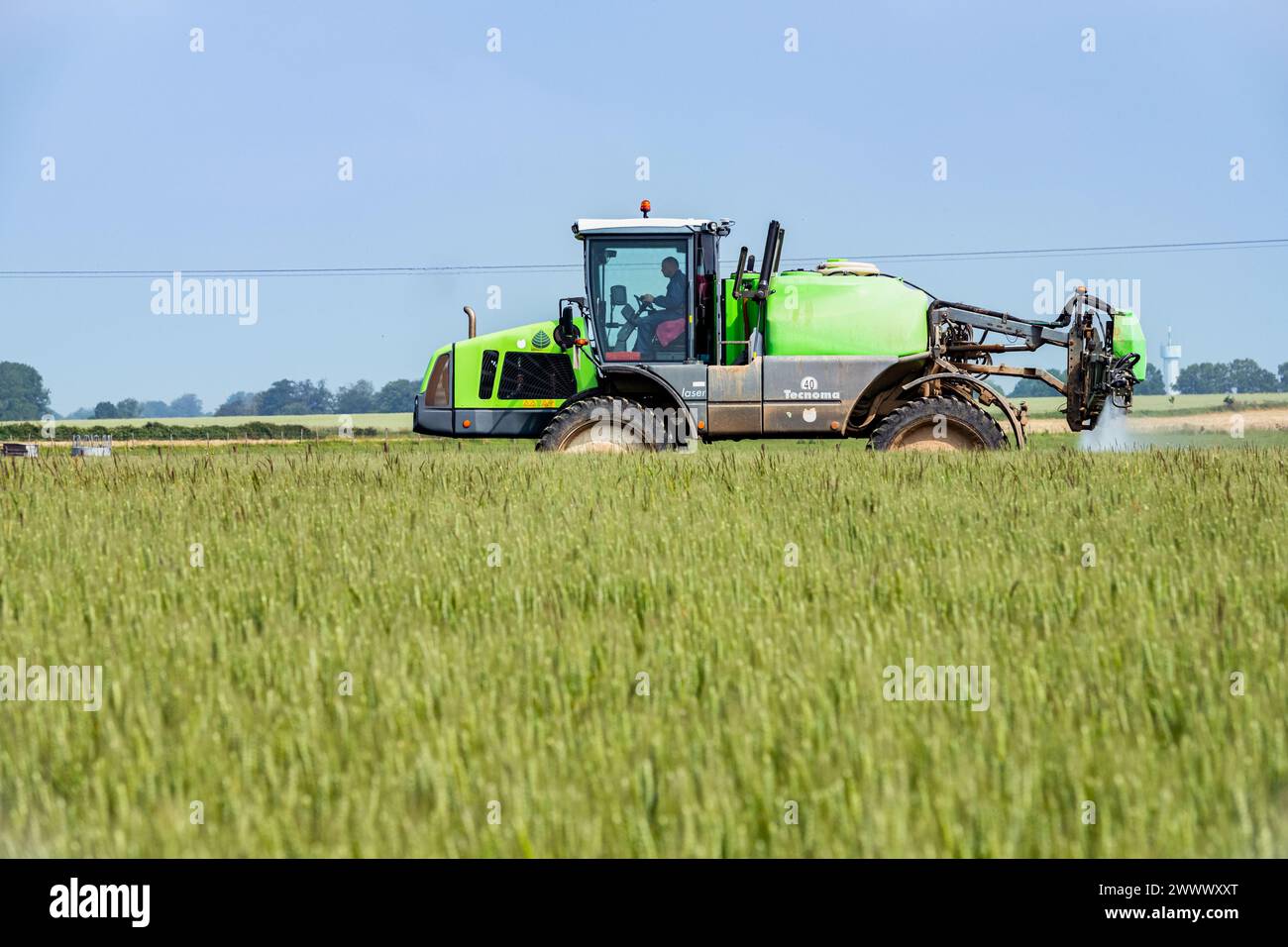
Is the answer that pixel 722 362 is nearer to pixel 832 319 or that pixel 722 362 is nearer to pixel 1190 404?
pixel 832 319

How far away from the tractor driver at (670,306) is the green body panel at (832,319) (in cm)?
75

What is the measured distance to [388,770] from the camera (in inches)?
116

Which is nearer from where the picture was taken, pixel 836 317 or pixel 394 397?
pixel 836 317

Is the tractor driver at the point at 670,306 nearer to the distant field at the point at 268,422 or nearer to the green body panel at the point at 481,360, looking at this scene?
the green body panel at the point at 481,360

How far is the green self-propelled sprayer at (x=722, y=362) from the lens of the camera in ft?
46.3

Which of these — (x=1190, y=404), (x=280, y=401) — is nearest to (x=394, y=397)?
(x=280, y=401)

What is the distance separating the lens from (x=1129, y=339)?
15.3 meters

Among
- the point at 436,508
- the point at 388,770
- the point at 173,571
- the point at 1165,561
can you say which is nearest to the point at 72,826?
the point at 388,770

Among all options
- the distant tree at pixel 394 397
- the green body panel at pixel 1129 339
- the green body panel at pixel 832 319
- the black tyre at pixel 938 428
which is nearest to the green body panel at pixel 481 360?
the green body panel at pixel 832 319

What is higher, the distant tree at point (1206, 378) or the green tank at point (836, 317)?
the distant tree at point (1206, 378)

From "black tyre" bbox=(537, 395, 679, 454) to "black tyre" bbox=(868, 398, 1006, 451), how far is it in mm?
2640

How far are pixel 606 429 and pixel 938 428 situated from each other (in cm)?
414
